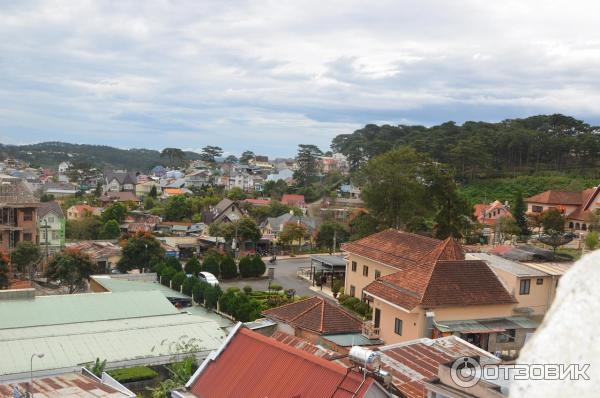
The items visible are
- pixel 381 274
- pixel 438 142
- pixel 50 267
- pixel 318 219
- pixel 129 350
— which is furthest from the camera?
pixel 438 142

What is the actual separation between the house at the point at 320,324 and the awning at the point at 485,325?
2.18 m

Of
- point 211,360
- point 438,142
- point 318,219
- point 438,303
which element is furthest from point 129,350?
point 438,142

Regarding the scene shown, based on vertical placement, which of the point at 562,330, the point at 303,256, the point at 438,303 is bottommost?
the point at 303,256

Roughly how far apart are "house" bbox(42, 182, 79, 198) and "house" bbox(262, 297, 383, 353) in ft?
205

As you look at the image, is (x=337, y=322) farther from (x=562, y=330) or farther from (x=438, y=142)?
(x=438, y=142)

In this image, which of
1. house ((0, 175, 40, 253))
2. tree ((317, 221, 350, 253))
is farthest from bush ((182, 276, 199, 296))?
tree ((317, 221, 350, 253))

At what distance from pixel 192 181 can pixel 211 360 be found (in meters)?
77.3

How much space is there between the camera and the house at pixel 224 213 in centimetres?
5134

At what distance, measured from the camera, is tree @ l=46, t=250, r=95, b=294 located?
27812mm

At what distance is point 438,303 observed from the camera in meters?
18.3

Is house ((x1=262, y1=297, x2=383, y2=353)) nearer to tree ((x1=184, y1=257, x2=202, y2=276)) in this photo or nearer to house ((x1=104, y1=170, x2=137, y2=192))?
tree ((x1=184, y1=257, x2=202, y2=276))

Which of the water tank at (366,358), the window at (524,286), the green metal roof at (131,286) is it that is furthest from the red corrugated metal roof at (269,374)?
the green metal roof at (131,286)

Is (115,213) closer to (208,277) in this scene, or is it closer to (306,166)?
(208,277)

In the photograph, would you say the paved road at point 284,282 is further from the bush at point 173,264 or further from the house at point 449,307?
the house at point 449,307
